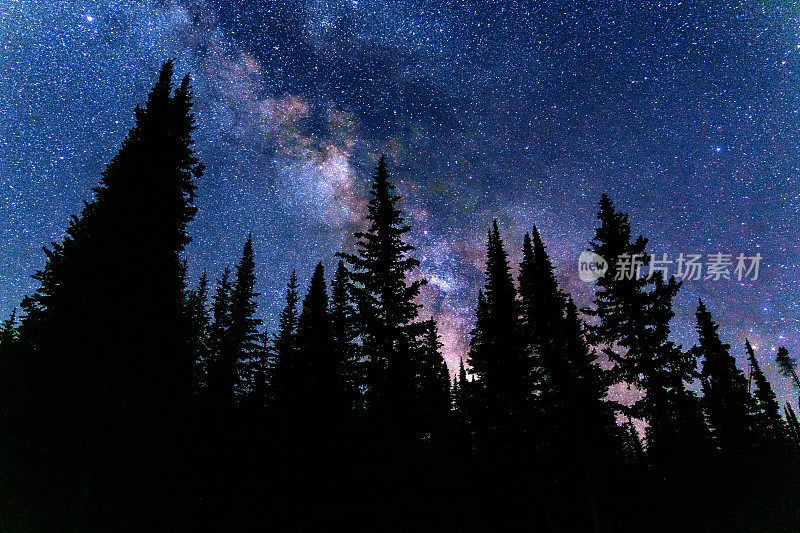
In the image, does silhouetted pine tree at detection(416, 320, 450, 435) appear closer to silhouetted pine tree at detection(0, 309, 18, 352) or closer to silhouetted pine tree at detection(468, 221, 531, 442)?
silhouetted pine tree at detection(468, 221, 531, 442)

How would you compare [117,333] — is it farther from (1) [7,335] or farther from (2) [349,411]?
(2) [349,411]

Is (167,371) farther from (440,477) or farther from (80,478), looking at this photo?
(440,477)

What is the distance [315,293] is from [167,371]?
1499 cm

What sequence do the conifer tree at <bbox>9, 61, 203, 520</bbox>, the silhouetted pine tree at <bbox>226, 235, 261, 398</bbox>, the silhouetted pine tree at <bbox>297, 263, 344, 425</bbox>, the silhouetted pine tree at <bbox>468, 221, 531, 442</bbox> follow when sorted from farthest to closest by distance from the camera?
the silhouetted pine tree at <bbox>226, 235, 261, 398</bbox> < the silhouetted pine tree at <bbox>468, 221, 531, 442</bbox> < the silhouetted pine tree at <bbox>297, 263, 344, 425</bbox> < the conifer tree at <bbox>9, 61, 203, 520</bbox>

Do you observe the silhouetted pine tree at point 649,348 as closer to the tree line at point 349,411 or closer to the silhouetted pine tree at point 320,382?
the tree line at point 349,411

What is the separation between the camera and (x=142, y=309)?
10.9m

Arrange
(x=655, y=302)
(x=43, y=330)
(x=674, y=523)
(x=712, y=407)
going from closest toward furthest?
(x=43, y=330) → (x=674, y=523) → (x=655, y=302) → (x=712, y=407)

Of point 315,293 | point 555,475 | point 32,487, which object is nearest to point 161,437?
point 32,487

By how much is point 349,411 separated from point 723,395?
27.4 meters

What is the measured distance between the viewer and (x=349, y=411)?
56.0ft

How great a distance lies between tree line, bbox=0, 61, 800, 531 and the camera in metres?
9.62

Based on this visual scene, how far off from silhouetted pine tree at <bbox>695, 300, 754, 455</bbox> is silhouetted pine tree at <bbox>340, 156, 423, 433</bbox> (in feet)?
48.4

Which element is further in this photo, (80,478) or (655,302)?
(655,302)

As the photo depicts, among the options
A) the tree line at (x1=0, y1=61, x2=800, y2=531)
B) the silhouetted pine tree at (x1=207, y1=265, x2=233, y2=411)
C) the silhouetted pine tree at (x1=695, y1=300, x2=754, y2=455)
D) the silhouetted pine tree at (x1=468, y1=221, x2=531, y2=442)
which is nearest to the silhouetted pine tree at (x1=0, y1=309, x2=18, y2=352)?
the tree line at (x1=0, y1=61, x2=800, y2=531)
